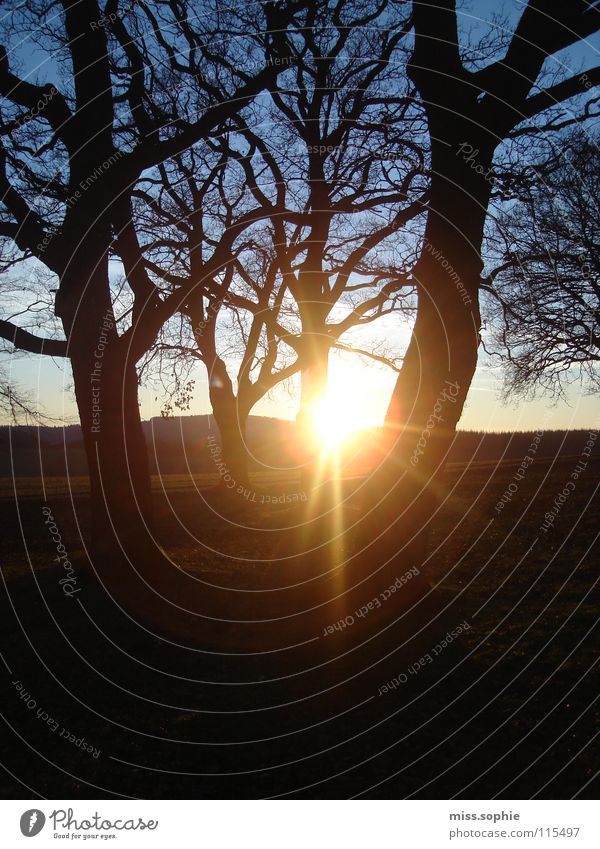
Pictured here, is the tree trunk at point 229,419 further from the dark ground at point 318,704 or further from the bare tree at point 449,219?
the bare tree at point 449,219

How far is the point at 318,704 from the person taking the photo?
26.5 ft

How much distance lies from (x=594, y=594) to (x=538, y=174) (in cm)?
806

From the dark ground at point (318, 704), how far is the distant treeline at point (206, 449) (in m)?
22.9

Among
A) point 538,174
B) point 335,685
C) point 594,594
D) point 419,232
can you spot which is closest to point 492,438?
point 419,232

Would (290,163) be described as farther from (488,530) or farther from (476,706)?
(476,706)

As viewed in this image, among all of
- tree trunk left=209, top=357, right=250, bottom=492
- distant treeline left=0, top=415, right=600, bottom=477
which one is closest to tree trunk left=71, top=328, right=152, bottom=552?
tree trunk left=209, top=357, right=250, bottom=492

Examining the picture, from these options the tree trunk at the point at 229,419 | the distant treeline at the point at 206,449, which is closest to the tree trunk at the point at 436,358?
the tree trunk at the point at 229,419

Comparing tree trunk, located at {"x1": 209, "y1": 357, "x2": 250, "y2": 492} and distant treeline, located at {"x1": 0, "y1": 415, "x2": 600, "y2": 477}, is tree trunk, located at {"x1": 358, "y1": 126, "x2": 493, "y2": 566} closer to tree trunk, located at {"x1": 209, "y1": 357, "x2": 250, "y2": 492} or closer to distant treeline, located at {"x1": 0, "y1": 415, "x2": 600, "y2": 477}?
tree trunk, located at {"x1": 209, "y1": 357, "x2": 250, "y2": 492}

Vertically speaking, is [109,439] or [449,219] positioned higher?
[449,219]

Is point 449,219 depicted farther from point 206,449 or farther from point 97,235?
point 206,449

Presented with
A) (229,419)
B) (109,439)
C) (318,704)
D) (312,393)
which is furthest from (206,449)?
(318,704)

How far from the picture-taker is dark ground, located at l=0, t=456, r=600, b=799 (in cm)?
654

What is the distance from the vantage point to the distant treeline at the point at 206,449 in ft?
129

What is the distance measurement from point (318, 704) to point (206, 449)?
3929 centimetres
